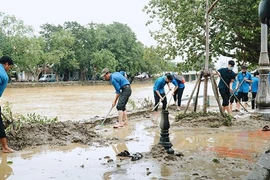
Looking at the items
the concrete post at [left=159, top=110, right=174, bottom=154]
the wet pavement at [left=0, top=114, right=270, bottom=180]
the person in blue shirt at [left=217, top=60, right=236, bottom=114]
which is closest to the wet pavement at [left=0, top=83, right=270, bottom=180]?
the wet pavement at [left=0, top=114, right=270, bottom=180]

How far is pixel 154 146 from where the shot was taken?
6.26m

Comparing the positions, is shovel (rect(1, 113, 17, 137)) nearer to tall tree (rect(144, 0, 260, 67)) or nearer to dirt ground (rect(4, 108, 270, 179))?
dirt ground (rect(4, 108, 270, 179))

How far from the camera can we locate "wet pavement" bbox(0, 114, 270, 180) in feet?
16.7

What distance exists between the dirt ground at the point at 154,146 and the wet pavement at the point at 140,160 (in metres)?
0.03

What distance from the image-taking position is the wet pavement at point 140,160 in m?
5.08

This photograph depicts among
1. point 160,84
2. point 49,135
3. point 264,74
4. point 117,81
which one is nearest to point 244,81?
point 160,84

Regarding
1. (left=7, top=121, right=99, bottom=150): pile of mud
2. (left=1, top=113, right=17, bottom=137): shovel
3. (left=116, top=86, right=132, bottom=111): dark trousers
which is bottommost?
(left=7, top=121, right=99, bottom=150): pile of mud

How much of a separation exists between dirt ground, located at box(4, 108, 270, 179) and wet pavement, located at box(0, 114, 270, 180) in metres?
0.03

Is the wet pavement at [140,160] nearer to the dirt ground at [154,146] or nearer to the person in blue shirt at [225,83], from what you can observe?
the dirt ground at [154,146]

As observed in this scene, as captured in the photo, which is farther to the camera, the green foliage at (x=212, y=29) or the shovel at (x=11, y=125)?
the green foliage at (x=212, y=29)

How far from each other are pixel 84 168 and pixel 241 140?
3.82 metres

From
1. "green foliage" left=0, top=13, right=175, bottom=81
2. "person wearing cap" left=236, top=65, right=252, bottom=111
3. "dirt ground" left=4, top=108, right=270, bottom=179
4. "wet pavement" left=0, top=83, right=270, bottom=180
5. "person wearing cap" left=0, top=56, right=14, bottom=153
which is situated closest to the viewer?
"wet pavement" left=0, top=83, right=270, bottom=180

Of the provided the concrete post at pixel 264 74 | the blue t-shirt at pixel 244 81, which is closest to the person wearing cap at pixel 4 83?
the concrete post at pixel 264 74

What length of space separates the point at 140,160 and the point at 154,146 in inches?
22.6
